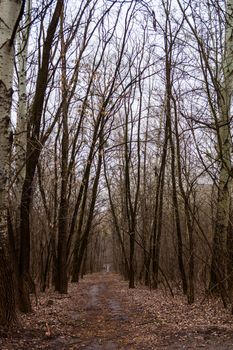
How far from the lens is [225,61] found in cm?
998

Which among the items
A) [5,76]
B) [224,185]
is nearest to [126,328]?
[224,185]

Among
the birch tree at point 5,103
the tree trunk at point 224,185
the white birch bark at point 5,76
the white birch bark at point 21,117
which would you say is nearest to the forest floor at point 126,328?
the tree trunk at point 224,185

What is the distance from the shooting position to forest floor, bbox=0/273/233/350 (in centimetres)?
655

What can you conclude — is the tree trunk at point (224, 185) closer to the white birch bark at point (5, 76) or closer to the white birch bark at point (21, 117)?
the white birch bark at point (21, 117)

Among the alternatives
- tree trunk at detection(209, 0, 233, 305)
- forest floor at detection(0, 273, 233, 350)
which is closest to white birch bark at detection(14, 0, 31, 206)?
forest floor at detection(0, 273, 233, 350)

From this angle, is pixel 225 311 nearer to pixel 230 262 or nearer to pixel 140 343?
pixel 230 262

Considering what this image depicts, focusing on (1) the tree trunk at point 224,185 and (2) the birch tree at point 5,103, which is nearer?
(2) the birch tree at point 5,103

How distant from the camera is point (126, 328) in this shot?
8477 millimetres

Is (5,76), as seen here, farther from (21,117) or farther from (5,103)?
(21,117)

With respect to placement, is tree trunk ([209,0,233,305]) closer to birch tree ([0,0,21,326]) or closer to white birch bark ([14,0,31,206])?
white birch bark ([14,0,31,206])

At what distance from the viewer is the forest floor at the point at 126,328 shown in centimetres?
655

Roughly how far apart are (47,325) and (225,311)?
3.63 m

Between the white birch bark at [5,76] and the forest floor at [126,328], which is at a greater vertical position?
the white birch bark at [5,76]

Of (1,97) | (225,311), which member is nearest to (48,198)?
(225,311)
